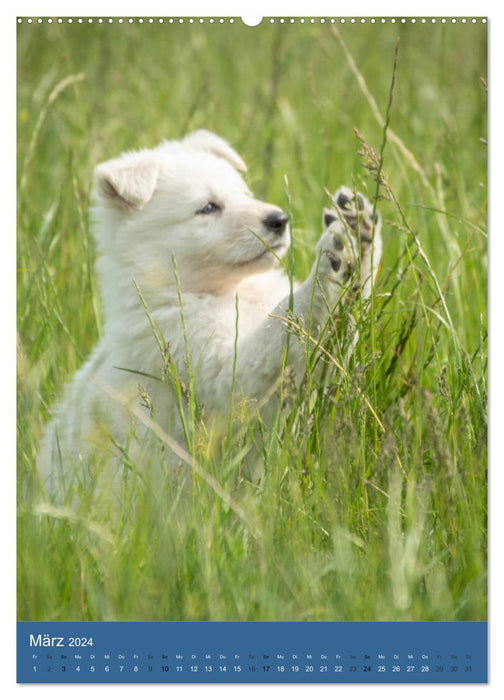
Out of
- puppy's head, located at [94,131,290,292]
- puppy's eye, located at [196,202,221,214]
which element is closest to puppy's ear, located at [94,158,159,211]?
puppy's head, located at [94,131,290,292]

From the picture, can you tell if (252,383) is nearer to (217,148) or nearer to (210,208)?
(210,208)

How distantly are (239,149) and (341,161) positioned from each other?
1.66ft

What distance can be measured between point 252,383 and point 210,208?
75 centimetres

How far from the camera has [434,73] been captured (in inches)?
157

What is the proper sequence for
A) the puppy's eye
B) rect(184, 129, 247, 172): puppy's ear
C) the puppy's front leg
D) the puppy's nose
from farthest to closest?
rect(184, 129, 247, 172): puppy's ear < the puppy's eye < the puppy's nose < the puppy's front leg

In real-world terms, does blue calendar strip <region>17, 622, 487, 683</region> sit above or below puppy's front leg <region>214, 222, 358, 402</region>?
below

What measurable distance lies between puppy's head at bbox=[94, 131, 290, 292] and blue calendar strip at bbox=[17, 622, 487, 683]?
4.30ft

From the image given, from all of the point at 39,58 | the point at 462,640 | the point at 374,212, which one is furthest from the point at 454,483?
the point at 39,58

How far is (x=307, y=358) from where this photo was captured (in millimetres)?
2877

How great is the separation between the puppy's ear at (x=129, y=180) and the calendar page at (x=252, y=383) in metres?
0.01

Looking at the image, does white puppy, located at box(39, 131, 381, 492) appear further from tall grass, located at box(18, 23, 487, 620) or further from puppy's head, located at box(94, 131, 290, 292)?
tall grass, located at box(18, 23, 487, 620)

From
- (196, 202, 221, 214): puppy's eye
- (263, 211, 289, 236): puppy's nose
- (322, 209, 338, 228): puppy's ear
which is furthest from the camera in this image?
(196, 202, 221, 214): puppy's eye

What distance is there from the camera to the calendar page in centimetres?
257

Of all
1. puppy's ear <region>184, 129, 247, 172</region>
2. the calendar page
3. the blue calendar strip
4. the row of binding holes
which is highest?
the row of binding holes
